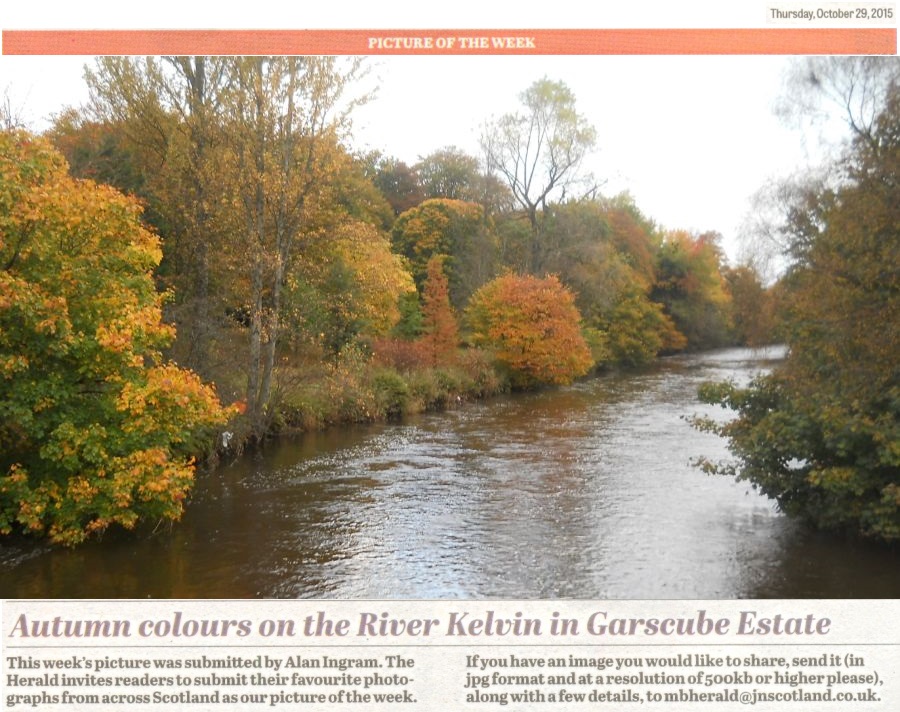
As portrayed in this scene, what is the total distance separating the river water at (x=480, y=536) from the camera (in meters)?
4.45

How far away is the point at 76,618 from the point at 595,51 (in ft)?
13.8

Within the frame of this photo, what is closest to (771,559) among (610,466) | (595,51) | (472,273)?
(610,466)

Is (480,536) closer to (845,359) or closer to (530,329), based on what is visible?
(845,359)

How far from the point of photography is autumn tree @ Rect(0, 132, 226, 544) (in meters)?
4.52

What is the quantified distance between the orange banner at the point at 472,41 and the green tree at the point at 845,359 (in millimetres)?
637

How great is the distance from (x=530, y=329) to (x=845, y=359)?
674 cm

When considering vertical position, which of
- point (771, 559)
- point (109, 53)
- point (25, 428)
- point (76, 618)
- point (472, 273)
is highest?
point (109, 53)

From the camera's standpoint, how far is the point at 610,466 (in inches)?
282

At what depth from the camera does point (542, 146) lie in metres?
7.51

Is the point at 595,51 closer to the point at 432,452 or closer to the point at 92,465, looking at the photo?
the point at 92,465
